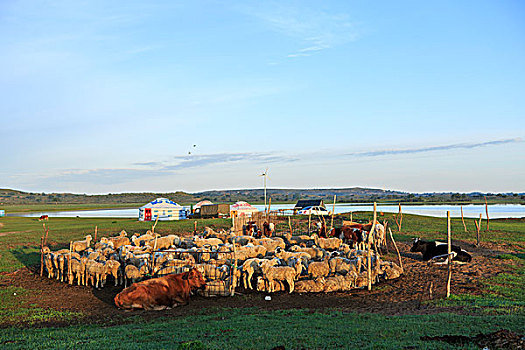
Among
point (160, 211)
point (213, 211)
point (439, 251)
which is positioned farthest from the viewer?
point (213, 211)

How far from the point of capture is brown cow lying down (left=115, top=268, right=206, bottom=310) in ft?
43.0

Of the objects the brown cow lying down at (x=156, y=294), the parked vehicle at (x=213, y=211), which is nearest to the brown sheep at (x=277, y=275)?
the brown cow lying down at (x=156, y=294)

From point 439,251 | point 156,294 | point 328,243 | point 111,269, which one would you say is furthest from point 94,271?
point 439,251

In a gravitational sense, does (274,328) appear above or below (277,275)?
below

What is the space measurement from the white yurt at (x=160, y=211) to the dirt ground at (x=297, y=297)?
3188 cm

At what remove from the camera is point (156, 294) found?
43.8ft

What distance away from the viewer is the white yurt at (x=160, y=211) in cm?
5025

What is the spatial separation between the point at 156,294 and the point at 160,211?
38536 millimetres

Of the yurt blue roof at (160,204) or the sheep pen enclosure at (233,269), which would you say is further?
the yurt blue roof at (160,204)

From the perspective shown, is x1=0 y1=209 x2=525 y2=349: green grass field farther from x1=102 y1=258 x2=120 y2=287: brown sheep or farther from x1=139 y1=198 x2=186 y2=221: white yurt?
x1=139 y1=198 x2=186 y2=221: white yurt

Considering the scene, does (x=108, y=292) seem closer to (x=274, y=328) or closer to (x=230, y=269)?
(x=230, y=269)

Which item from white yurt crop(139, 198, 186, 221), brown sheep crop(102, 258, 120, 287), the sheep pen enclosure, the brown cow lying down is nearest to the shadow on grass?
the sheep pen enclosure

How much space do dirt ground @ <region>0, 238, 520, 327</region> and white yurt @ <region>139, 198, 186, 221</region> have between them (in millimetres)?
31882

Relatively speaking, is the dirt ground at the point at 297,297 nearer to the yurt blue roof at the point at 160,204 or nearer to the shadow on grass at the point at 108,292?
the shadow on grass at the point at 108,292
